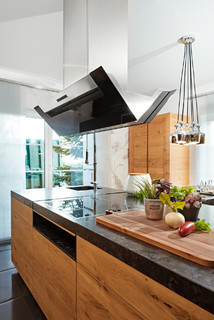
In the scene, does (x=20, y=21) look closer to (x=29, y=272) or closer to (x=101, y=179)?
(x=29, y=272)

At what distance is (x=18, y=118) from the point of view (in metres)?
3.80

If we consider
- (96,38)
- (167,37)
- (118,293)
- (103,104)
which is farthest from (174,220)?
(167,37)

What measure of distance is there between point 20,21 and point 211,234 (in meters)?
2.44

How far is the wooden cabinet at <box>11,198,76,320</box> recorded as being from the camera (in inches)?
52.2

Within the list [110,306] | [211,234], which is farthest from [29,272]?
[211,234]

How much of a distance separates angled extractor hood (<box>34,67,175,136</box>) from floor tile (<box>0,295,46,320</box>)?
5.17 ft

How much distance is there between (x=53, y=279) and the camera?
151 centimetres

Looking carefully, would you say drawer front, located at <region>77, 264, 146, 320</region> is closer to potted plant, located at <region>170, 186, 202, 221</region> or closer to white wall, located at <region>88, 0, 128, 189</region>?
potted plant, located at <region>170, 186, 202, 221</region>

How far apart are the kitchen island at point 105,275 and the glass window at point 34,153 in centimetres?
223

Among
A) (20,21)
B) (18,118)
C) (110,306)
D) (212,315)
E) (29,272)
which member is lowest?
(29,272)

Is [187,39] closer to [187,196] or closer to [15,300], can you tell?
[187,196]

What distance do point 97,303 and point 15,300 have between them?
135 centimetres

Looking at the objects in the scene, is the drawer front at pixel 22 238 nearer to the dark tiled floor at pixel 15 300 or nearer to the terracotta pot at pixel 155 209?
the dark tiled floor at pixel 15 300

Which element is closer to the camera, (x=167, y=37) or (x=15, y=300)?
(x=15, y=300)
